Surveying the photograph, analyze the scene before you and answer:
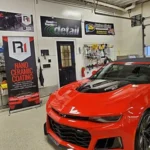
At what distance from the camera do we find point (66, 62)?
588 cm

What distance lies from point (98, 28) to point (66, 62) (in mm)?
2163

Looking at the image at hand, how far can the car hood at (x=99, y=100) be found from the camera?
1.69 metres

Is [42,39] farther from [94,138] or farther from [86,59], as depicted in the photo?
[94,138]

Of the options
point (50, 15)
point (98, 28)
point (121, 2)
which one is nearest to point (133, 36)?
point (121, 2)

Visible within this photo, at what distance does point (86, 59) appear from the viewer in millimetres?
6410

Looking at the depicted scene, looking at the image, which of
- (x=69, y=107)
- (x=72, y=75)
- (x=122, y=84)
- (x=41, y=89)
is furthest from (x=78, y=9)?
(x=69, y=107)

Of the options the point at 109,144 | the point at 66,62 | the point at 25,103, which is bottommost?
the point at 25,103

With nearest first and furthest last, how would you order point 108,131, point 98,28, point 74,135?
point 108,131 < point 74,135 < point 98,28

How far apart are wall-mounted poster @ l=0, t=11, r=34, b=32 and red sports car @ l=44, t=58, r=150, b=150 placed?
10.3 feet

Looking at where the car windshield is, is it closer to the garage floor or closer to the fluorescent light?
the garage floor

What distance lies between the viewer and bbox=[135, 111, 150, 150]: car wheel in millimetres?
1717

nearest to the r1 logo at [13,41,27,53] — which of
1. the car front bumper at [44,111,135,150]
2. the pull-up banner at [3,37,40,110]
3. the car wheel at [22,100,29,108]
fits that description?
the pull-up banner at [3,37,40,110]

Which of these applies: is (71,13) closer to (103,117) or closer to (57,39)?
(57,39)

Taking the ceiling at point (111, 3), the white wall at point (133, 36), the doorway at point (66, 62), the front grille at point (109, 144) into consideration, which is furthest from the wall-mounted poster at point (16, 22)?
the white wall at point (133, 36)
